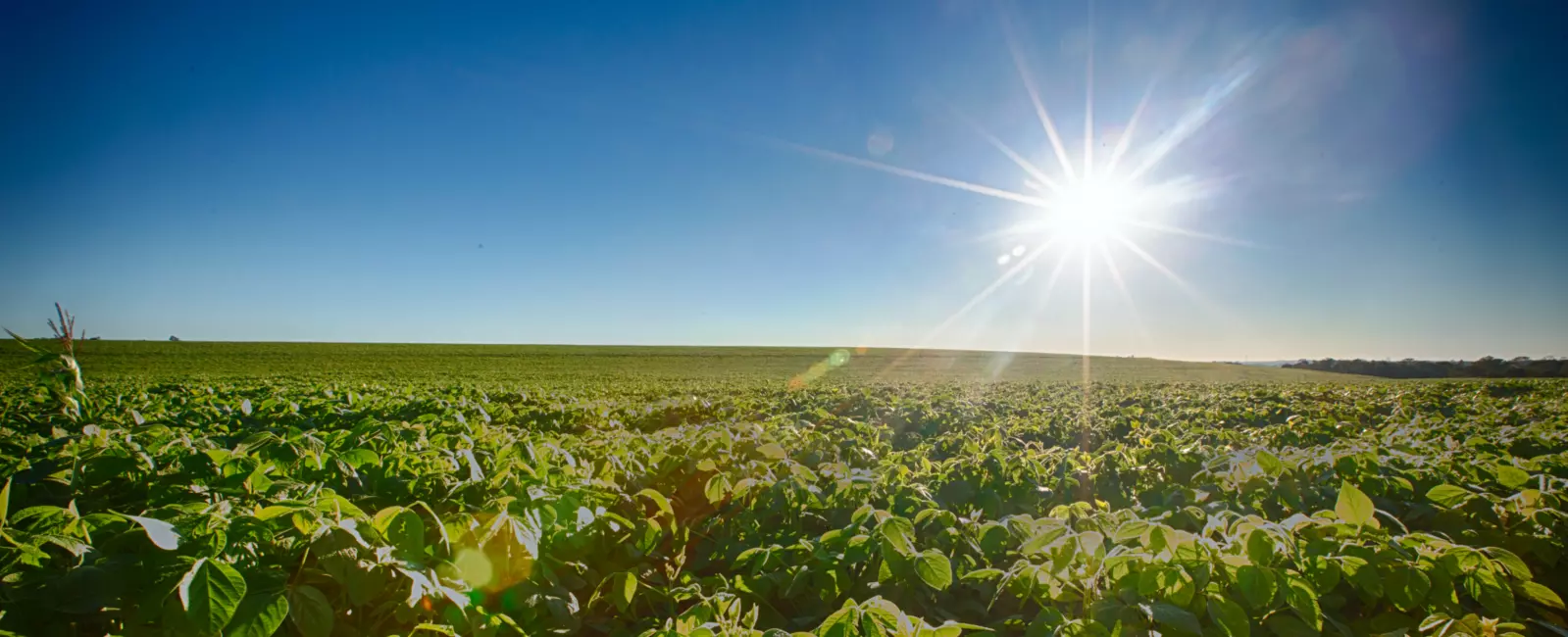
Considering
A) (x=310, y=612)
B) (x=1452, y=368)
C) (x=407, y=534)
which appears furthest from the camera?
(x=1452, y=368)

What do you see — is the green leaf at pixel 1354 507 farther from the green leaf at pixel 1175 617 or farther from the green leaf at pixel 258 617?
the green leaf at pixel 258 617

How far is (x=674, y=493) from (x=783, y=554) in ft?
3.95

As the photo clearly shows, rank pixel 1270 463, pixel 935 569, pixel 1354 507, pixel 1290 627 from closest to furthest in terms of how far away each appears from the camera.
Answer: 1. pixel 1290 627
2. pixel 935 569
3. pixel 1354 507
4. pixel 1270 463

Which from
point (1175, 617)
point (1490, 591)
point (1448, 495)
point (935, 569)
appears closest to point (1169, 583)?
point (1175, 617)

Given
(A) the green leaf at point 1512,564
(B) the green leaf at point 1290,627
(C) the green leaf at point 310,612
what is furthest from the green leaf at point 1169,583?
(C) the green leaf at point 310,612

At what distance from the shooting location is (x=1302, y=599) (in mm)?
1938

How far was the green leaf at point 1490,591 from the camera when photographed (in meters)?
2.01

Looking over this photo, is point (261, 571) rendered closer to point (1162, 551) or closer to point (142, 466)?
point (142, 466)

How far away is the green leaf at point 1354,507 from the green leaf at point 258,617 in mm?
3523

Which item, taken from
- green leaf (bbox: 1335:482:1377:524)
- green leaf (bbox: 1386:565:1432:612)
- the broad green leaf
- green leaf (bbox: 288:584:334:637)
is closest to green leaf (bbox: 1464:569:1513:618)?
green leaf (bbox: 1386:565:1432:612)

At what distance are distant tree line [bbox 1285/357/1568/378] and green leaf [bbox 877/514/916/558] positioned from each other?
1948 inches

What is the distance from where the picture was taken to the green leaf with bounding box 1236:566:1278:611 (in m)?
1.86

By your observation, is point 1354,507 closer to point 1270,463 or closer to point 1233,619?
point 1233,619

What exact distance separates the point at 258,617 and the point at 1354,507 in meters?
3.69
